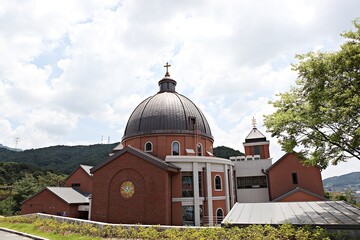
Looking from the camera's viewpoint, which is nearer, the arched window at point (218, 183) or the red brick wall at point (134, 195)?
the red brick wall at point (134, 195)

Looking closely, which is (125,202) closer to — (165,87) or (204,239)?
(204,239)

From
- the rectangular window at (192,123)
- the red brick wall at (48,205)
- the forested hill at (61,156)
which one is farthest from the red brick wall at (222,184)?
the forested hill at (61,156)

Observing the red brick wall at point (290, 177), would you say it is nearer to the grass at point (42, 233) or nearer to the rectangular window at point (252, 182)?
the rectangular window at point (252, 182)

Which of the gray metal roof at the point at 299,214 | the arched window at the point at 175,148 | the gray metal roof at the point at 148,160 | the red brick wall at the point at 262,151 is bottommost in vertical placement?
the gray metal roof at the point at 299,214

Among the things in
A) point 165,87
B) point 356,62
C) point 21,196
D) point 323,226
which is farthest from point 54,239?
point 21,196

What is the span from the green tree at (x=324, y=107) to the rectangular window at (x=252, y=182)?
1793cm

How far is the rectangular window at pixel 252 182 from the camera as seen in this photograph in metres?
31.5

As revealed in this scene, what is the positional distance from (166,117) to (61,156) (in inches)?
3720

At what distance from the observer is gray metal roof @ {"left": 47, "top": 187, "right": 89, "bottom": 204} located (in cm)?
2884

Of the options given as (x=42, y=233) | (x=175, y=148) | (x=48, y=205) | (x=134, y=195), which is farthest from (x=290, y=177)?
(x=48, y=205)

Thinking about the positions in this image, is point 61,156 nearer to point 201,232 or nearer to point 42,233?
point 42,233

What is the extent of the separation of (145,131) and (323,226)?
18.9m

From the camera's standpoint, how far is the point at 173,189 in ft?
73.6

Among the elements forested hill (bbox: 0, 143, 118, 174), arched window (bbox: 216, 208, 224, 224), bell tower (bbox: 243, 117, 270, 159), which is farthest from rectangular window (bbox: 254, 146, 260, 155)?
forested hill (bbox: 0, 143, 118, 174)
